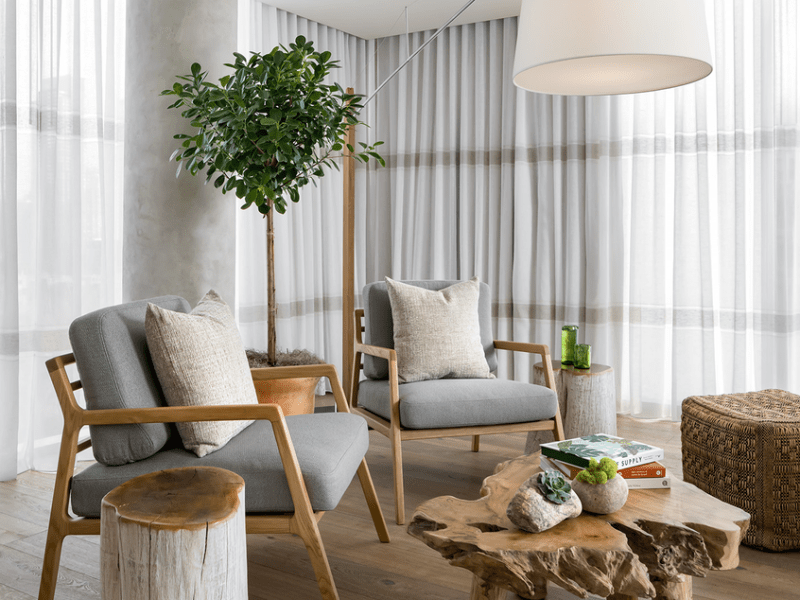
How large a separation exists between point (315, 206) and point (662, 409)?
2488 mm

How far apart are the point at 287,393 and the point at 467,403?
0.84 meters

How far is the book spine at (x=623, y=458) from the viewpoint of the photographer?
1.80 metres

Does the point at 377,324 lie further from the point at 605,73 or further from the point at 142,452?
the point at 605,73

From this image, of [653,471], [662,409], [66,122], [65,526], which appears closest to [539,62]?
[653,471]

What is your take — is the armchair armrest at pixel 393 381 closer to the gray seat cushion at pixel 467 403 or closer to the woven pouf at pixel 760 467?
the gray seat cushion at pixel 467 403

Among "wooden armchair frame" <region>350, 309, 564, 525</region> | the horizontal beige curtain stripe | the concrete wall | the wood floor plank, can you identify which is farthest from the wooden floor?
the horizontal beige curtain stripe

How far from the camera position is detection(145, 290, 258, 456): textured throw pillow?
1967mm

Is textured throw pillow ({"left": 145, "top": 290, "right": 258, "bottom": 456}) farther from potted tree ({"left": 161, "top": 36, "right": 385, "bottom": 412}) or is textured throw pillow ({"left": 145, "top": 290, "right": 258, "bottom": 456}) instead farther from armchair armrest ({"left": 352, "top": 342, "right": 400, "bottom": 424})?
potted tree ({"left": 161, "top": 36, "right": 385, "bottom": 412})

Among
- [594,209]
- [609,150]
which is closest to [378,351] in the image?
[594,209]

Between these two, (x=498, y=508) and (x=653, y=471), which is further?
(x=653, y=471)

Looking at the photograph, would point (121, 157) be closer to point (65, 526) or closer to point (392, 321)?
point (392, 321)

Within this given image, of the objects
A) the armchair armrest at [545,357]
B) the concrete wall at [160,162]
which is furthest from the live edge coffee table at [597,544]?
the concrete wall at [160,162]

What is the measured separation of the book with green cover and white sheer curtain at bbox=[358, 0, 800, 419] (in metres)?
2.42

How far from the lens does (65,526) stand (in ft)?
6.08
